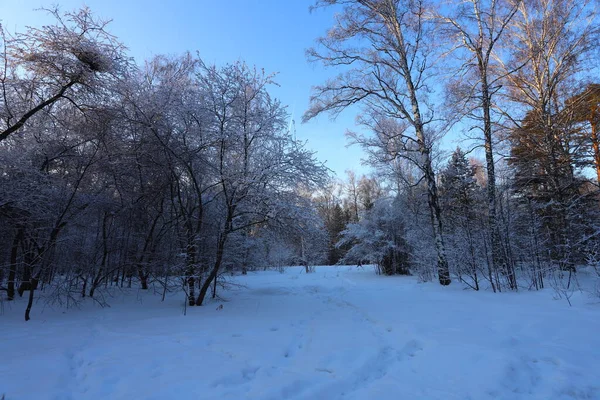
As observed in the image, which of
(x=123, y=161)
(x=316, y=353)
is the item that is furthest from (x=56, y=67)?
(x=316, y=353)

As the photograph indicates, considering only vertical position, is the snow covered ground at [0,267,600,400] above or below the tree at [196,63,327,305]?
below

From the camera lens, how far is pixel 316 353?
3.54 metres

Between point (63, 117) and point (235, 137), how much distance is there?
12.5 ft

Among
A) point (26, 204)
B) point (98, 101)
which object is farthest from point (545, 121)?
point (26, 204)

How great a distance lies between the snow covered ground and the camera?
2.64 m

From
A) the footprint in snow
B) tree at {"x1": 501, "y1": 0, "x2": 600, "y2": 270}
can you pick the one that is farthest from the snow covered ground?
tree at {"x1": 501, "y1": 0, "x2": 600, "y2": 270}

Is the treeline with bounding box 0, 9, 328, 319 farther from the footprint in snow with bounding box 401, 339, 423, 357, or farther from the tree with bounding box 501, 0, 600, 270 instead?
the tree with bounding box 501, 0, 600, 270

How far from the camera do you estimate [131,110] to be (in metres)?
6.42

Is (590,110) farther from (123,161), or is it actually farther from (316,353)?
(123,161)

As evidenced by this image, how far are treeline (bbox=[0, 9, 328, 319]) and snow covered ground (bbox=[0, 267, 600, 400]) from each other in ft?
5.28

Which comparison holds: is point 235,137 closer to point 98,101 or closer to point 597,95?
point 98,101

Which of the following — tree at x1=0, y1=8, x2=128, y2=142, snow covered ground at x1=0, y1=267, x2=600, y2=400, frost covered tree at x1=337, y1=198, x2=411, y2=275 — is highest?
tree at x1=0, y1=8, x2=128, y2=142

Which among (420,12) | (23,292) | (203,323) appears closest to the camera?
(203,323)

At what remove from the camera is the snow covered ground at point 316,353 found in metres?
2.64
